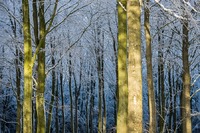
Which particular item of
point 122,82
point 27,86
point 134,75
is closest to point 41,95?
point 27,86

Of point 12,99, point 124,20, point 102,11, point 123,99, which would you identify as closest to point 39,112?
point 123,99

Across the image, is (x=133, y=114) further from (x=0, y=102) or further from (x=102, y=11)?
(x=0, y=102)

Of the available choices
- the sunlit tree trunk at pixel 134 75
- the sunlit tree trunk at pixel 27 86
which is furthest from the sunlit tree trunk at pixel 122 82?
the sunlit tree trunk at pixel 134 75

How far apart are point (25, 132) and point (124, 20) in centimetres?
415

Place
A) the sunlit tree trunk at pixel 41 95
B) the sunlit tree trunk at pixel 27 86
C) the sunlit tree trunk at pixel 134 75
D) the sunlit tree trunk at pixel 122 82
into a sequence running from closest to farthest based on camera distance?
the sunlit tree trunk at pixel 134 75 → the sunlit tree trunk at pixel 122 82 → the sunlit tree trunk at pixel 27 86 → the sunlit tree trunk at pixel 41 95

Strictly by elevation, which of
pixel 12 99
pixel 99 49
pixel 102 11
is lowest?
pixel 12 99

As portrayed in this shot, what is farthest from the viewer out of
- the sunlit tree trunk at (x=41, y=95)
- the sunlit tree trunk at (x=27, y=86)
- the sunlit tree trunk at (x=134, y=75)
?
the sunlit tree trunk at (x=41, y=95)

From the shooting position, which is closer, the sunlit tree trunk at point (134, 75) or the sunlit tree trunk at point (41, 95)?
the sunlit tree trunk at point (134, 75)

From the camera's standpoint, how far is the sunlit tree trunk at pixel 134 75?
5152 millimetres

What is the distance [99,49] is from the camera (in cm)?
2120

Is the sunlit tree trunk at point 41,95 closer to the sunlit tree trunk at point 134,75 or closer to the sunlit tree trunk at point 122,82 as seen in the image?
the sunlit tree trunk at point 122,82

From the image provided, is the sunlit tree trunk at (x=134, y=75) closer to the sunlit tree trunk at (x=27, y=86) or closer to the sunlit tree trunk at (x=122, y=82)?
the sunlit tree trunk at (x=122, y=82)

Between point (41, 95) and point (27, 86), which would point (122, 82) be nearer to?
point (27, 86)

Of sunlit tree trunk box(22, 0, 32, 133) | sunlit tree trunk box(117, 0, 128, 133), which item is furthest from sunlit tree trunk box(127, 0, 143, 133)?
sunlit tree trunk box(22, 0, 32, 133)
